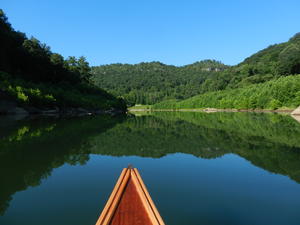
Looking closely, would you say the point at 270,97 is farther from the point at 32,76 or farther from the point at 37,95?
the point at 32,76

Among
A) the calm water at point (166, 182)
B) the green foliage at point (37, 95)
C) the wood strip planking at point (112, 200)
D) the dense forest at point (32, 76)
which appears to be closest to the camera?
the wood strip planking at point (112, 200)

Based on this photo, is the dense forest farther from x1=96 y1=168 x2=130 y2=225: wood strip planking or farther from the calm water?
x1=96 y1=168 x2=130 y2=225: wood strip planking

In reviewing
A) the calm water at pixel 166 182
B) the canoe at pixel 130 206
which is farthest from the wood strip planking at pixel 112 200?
the calm water at pixel 166 182

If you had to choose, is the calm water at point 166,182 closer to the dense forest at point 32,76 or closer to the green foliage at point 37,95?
the green foliage at point 37,95

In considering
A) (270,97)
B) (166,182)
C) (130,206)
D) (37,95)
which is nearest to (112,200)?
(130,206)

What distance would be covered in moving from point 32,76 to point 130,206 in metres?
59.6

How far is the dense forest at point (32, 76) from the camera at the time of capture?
120ft

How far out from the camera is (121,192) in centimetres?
299

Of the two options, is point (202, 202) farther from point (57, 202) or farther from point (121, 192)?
point (57, 202)

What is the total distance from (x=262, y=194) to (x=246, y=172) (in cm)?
172

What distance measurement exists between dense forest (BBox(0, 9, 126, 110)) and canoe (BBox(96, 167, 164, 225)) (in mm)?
34414

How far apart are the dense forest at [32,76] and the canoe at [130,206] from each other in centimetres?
3441

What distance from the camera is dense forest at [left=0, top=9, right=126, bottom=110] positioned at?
36675 mm

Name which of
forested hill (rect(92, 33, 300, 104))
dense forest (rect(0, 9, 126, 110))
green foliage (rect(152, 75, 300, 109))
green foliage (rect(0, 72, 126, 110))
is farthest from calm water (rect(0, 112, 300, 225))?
forested hill (rect(92, 33, 300, 104))
